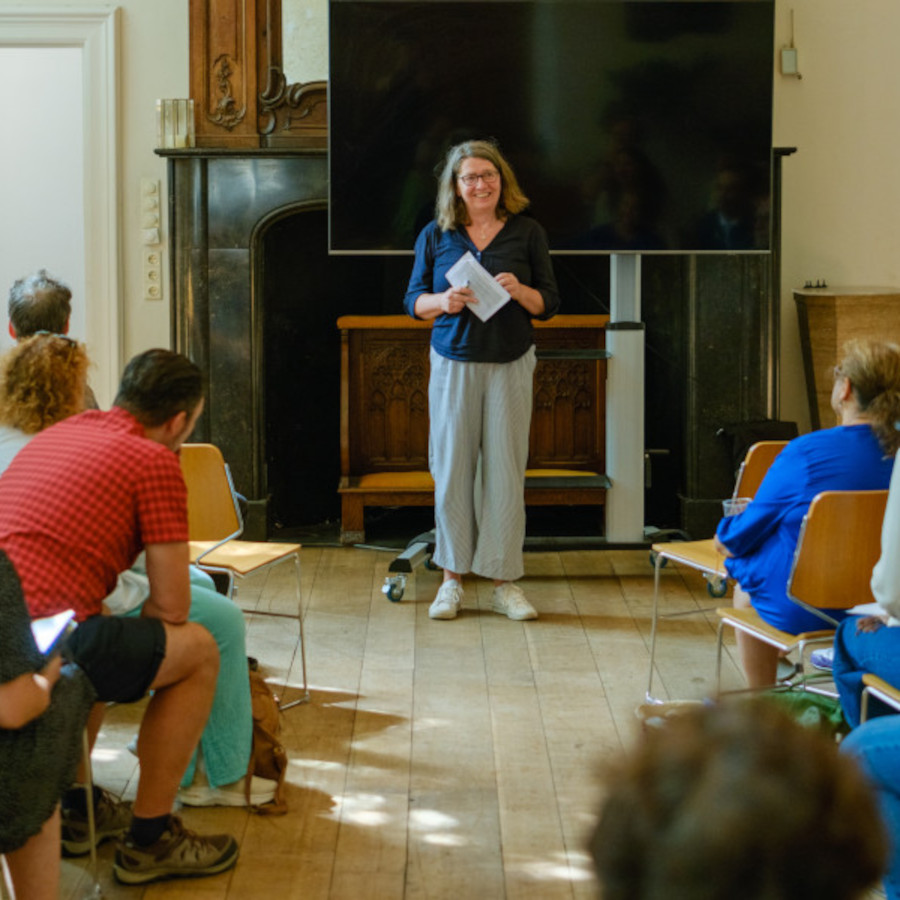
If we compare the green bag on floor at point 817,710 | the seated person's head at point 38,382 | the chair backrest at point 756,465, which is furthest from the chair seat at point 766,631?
the seated person's head at point 38,382

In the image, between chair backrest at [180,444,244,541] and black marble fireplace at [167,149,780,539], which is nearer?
chair backrest at [180,444,244,541]

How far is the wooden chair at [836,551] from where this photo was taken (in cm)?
348

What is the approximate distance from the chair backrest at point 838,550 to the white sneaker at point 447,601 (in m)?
1.98

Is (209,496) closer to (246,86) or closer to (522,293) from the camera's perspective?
(522,293)

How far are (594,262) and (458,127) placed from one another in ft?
4.72

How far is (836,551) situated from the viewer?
350cm

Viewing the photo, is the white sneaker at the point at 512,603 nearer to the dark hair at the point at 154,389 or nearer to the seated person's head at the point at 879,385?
the seated person's head at the point at 879,385

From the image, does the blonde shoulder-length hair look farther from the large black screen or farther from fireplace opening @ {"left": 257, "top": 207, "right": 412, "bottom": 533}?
fireplace opening @ {"left": 257, "top": 207, "right": 412, "bottom": 533}

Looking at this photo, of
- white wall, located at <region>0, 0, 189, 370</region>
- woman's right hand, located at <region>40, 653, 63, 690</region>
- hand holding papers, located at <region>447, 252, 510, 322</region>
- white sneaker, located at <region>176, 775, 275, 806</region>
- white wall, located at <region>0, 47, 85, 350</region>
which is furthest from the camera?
white wall, located at <region>0, 47, 85, 350</region>

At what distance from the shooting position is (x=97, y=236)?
22.6ft

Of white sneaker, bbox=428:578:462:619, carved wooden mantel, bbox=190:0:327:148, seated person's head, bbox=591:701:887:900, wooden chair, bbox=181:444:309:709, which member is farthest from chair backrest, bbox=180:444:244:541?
seated person's head, bbox=591:701:887:900

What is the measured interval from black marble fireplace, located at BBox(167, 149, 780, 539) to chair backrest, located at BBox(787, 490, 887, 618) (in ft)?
10.1

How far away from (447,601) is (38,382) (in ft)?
7.75

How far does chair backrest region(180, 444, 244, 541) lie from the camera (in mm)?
4375
